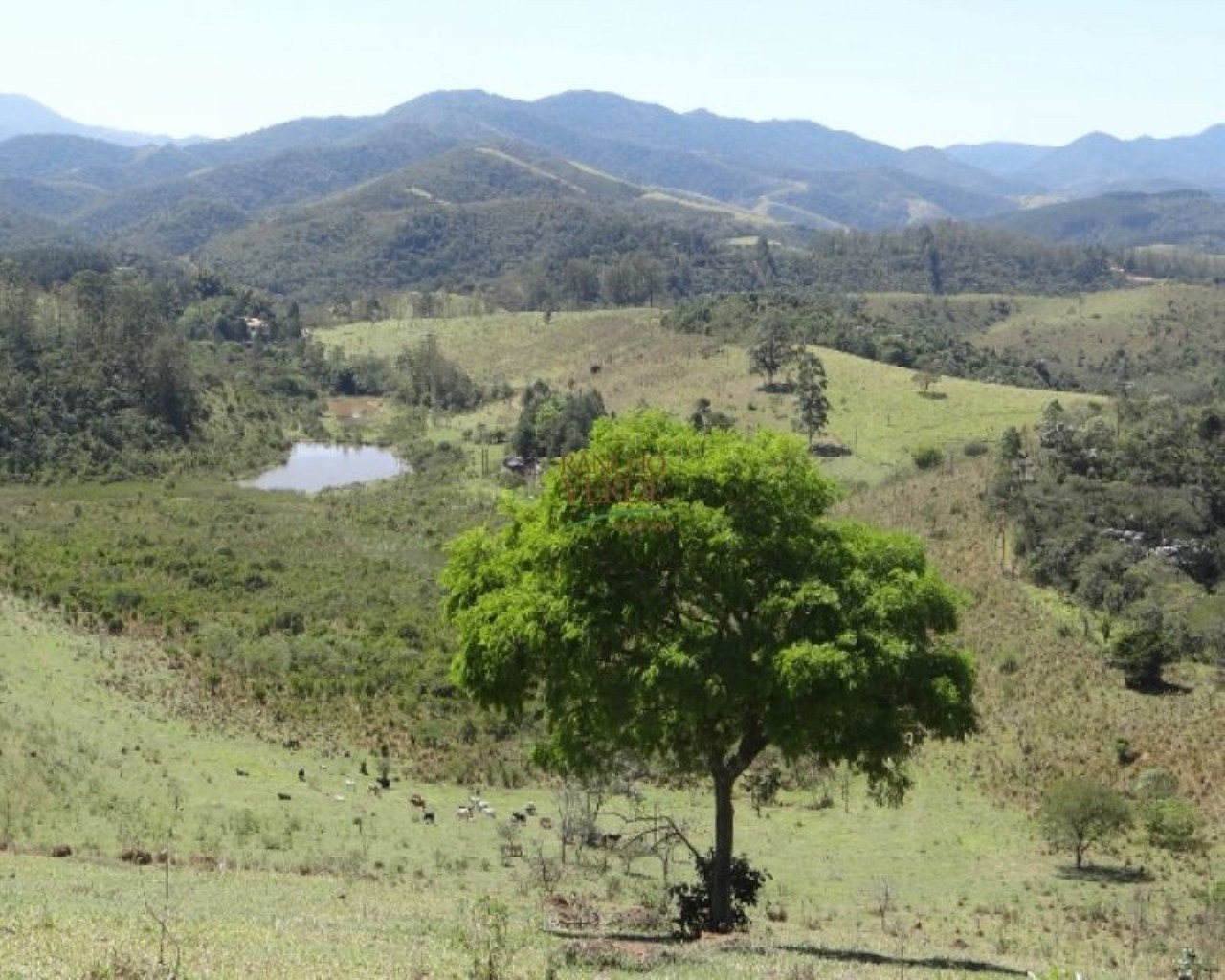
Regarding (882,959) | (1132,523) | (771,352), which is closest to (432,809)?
(882,959)

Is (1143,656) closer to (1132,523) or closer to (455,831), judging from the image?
(1132,523)

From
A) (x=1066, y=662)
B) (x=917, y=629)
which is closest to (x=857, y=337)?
(x=1066, y=662)

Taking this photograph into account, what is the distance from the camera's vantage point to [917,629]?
751 inches

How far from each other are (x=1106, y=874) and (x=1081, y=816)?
1.48 metres

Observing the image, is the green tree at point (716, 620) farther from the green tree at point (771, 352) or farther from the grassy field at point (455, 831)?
the green tree at point (771, 352)

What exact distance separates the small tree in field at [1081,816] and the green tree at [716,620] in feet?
45.2

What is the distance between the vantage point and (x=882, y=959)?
58.2 ft

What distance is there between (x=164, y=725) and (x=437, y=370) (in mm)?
101990

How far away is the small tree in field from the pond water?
74.2 m

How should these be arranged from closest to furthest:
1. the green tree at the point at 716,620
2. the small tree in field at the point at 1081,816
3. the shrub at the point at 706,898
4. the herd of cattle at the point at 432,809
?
the green tree at the point at 716,620 → the shrub at the point at 706,898 → the small tree in field at the point at 1081,816 → the herd of cattle at the point at 432,809

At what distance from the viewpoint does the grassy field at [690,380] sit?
317ft

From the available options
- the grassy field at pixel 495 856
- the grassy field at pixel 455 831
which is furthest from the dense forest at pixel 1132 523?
the grassy field at pixel 495 856

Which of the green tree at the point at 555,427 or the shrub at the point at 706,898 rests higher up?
the shrub at the point at 706,898

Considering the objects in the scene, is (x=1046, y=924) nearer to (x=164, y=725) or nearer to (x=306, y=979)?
(x=306, y=979)
